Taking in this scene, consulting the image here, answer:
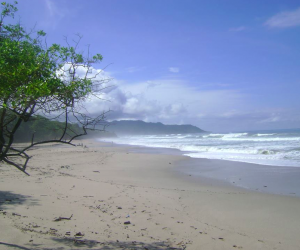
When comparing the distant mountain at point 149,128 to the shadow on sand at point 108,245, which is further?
the distant mountain at point 149,128

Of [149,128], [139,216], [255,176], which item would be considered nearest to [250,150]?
[255,176]

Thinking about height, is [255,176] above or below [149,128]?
below

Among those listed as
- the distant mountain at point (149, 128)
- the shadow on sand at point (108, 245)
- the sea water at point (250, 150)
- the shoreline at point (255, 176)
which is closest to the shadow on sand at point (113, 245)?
the shadow on sand at point (108, 245)

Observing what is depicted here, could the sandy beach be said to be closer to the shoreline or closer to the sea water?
the shoreline

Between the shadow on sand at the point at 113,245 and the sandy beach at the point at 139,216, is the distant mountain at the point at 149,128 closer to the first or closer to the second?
the sandy beach at the point at 139,216

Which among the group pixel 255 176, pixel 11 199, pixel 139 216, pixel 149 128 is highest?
pixel 149 128

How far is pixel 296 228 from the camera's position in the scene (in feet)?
19.1

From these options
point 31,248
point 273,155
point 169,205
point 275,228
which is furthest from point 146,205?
point 273,155

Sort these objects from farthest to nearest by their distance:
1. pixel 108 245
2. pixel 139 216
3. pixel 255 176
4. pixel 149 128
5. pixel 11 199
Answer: pixel 149 128 < pixel 255 176 < pixel 11 199 < pixel 139 216 < pixel 108 245

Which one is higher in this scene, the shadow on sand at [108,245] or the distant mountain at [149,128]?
the distant mountain at [149,128]

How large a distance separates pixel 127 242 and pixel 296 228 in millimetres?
3489

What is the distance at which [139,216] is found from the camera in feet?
20.5

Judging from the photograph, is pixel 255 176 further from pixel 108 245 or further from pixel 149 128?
pixel 149 128

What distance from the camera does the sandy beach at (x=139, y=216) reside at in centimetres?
480
